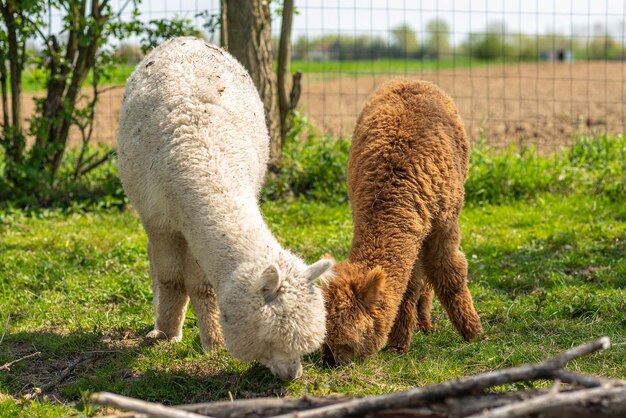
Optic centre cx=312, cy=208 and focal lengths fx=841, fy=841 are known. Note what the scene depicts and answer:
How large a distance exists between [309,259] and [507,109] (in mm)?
9072

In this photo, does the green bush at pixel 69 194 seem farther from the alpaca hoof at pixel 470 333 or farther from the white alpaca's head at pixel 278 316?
the white alpaca's head at pixel 278 316

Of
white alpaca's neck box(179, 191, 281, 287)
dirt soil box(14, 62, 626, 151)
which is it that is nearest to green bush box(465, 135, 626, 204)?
dirt soil box(14, 62, 626, 151)

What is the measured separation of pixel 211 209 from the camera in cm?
466

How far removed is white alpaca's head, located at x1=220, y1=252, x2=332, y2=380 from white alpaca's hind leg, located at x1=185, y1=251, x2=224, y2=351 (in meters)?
0.79

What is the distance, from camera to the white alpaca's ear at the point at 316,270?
14.5ft

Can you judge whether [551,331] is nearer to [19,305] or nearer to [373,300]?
[373,300]

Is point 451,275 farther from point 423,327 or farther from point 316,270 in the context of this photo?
point 316,270

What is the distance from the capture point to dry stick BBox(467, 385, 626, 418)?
2.90m

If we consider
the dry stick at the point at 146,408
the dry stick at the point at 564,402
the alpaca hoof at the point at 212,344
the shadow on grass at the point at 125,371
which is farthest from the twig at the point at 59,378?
the dry stick at the point at 564,402

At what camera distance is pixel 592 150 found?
9.73m

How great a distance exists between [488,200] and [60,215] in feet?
14.8

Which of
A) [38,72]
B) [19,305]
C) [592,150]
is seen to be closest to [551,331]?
[19,305]

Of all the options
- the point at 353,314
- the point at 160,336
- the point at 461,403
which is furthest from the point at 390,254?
the point at 461,403

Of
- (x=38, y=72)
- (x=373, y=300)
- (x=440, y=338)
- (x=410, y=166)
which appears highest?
(x=38, y=72)
